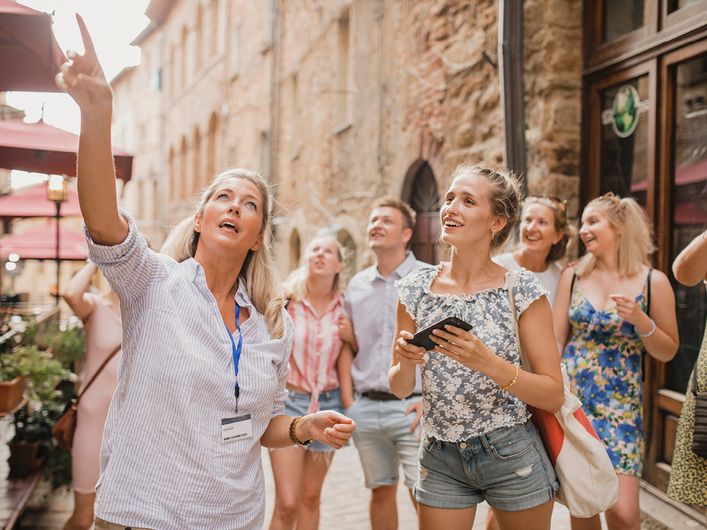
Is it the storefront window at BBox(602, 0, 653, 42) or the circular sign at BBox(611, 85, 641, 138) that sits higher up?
the storefront window at BBox(602, 0, 653, 42)

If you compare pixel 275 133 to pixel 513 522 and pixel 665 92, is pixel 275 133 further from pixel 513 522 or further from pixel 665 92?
pixel 513 522

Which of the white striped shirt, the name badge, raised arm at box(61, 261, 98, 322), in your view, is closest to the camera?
the white striped shirt

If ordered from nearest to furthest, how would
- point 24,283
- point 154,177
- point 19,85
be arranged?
point 19,85, point 154,177, point 24,283

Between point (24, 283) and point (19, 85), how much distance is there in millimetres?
33795

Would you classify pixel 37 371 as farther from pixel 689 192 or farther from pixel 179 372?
pixel 689 192

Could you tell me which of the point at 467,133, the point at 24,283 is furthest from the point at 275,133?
the point at 24,283

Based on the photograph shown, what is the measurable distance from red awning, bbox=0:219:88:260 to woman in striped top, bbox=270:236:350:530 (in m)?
7.45

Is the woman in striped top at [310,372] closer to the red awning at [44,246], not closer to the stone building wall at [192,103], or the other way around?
the red awning at [44,246]

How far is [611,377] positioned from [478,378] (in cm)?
122

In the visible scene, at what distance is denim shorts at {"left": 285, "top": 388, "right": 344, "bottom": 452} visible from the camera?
3943mm

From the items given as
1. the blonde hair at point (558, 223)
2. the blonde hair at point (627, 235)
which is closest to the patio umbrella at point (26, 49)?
the blonde hair at point (558, 223)

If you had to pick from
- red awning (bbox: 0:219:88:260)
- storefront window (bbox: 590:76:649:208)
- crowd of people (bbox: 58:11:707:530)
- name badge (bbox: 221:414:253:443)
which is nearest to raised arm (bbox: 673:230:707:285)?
crowd of people (bbox: 58:11:707:530)

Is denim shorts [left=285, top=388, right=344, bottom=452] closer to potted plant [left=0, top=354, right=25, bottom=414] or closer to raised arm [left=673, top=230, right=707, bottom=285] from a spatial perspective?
potted plant [left=0, top=354, right=25, bottom=414]

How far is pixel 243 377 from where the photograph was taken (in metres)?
2.09
